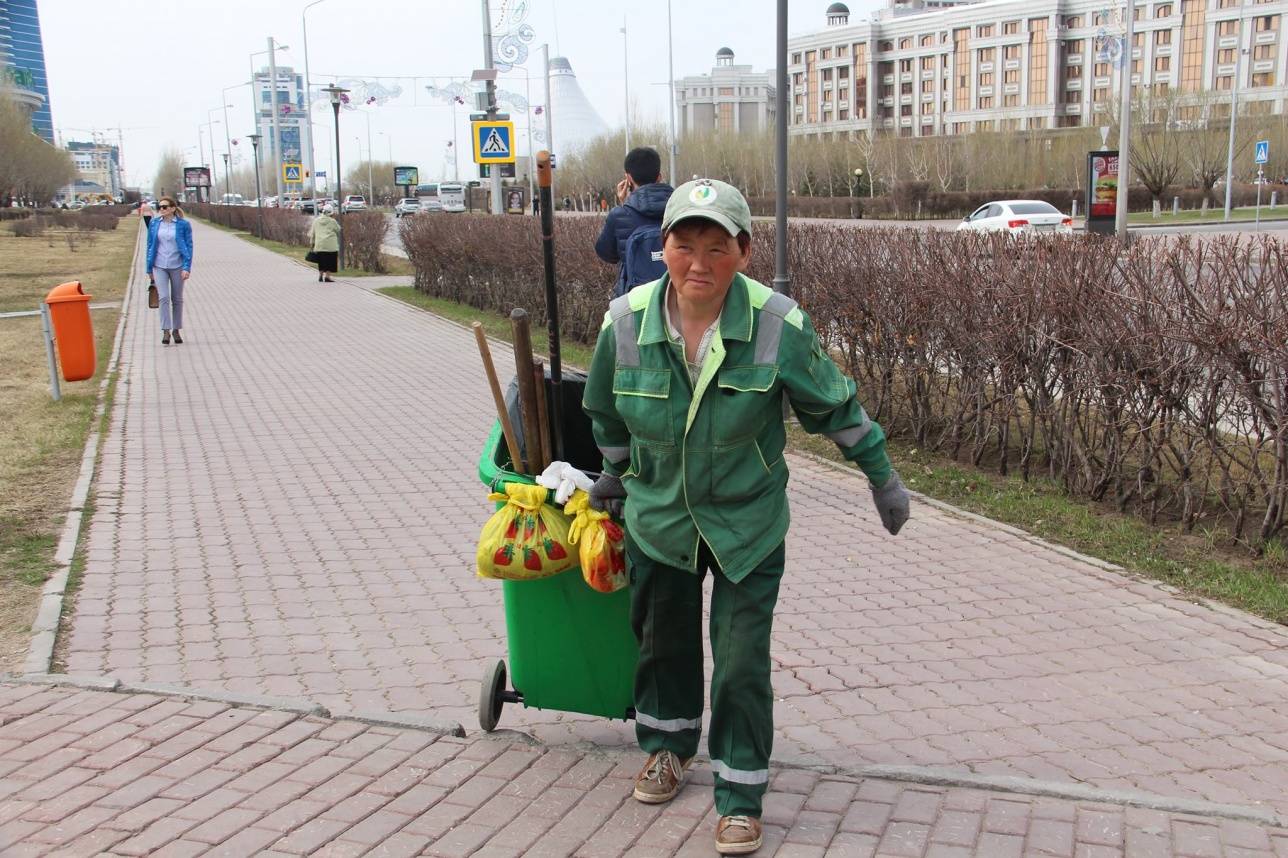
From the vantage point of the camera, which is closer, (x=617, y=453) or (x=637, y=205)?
(x=617, y=453)

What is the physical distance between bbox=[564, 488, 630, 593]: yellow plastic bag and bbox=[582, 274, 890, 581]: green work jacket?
0.60 ft

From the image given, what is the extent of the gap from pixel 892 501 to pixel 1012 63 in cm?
10144

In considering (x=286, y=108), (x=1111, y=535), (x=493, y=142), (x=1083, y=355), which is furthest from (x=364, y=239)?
(x=286, y=108)

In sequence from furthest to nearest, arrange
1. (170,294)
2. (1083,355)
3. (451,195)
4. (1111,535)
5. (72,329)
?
(451,195) → (170,294) → (72,329) → (1083,355) → (1111,535)

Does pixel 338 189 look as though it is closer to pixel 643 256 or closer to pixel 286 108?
pixel 643 256

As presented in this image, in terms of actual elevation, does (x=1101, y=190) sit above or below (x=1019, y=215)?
above

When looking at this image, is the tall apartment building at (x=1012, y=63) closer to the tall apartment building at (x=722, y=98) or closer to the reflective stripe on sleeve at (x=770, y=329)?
the tall apartment building at (x=722, y=98)

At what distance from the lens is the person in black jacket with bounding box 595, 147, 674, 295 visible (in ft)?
22.0

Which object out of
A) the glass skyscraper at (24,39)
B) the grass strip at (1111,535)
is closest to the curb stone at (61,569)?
the grass strip at (1111,535)

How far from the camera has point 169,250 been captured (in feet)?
47.8

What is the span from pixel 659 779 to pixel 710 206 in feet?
5.25

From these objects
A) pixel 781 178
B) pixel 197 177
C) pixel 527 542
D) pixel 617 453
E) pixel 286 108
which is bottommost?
pixel 527 542

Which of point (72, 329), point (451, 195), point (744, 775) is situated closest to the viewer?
point (744, 775)

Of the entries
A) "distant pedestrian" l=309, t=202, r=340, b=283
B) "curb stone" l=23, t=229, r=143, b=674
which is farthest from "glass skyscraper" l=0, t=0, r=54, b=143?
"curb stone" l=23, t=229, r=143, b=674
